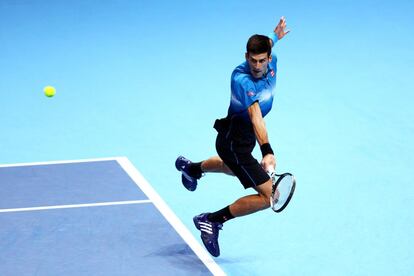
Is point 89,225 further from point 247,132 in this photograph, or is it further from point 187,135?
point 187,135

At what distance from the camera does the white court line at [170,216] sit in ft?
24.8

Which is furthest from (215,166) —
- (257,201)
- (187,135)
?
(187,135)

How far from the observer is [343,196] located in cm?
898

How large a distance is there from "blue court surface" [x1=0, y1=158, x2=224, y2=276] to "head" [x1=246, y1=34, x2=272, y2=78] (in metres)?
1.69

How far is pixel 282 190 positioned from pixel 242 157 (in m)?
0.78

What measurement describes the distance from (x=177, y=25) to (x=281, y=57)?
7.59 feet

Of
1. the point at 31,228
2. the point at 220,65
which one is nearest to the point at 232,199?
the point at 31,228

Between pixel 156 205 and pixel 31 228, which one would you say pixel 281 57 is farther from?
pixel 31 228

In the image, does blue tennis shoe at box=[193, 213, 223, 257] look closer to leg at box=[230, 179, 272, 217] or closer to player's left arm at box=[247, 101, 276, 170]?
leg at box=[230, 179, 272, 217]

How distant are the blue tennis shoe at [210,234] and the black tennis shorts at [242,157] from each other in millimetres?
455

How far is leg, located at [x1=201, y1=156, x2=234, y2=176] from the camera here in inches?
319

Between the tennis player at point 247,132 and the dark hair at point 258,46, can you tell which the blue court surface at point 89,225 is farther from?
the dark hair at point 258,46

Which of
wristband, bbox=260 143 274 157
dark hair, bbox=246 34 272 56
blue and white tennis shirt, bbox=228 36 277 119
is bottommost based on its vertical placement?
wristband, bbox=260 143 274 157

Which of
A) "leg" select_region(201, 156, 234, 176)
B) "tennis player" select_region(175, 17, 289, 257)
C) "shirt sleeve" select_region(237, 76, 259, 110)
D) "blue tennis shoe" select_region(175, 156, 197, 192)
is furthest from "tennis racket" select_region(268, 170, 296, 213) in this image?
"blue tennis shoe" select_region(175, 156, 197, 192)
